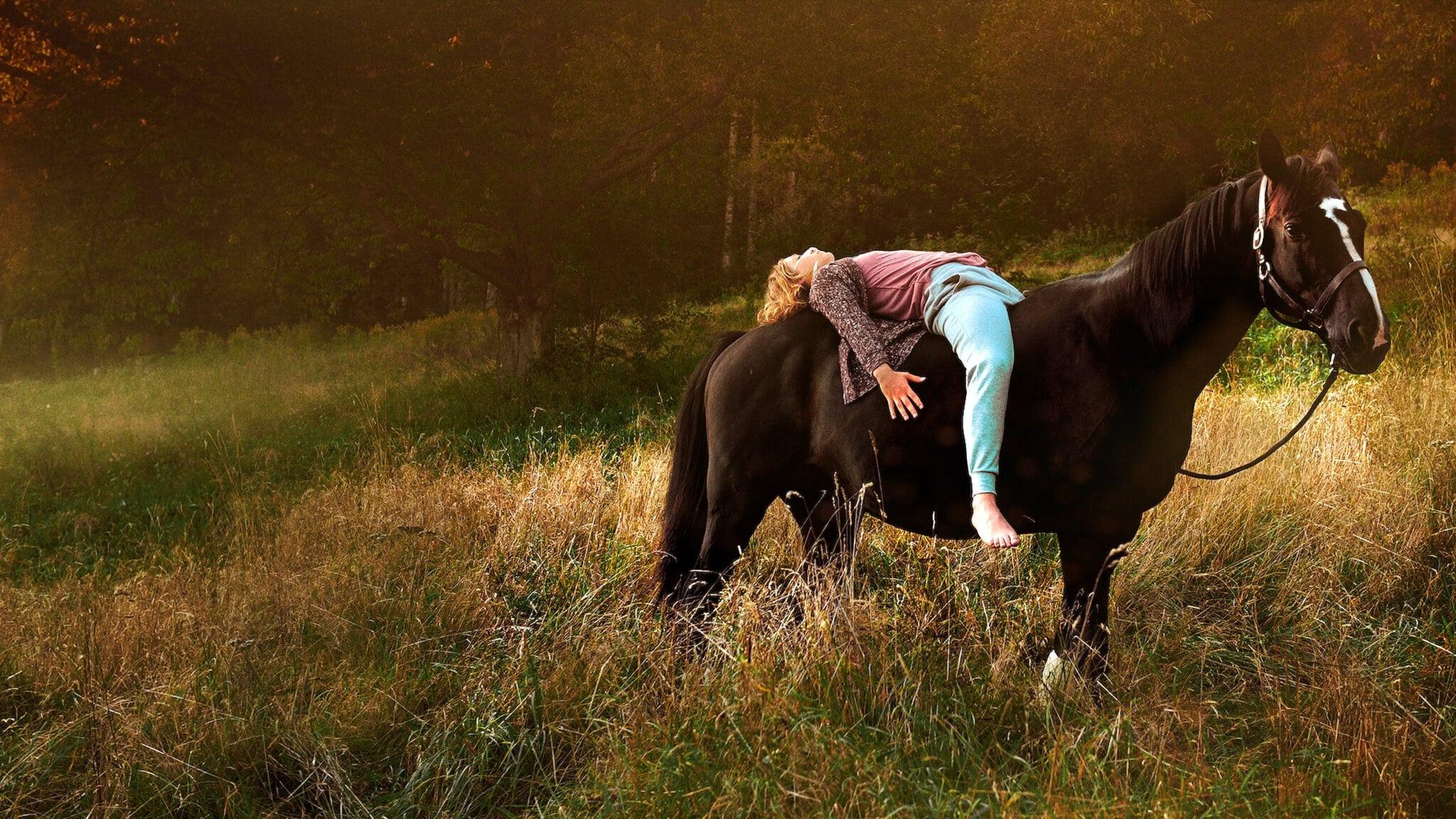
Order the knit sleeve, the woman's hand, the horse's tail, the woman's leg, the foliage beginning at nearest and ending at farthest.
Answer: the woman's leg → the woman's hand → the knit sleeve → the horse's tail → the foliage

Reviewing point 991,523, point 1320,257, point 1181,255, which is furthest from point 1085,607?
point 1320,257

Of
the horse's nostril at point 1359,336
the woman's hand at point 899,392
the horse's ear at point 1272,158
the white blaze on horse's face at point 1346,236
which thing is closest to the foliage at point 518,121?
the woman's hand at point 899,392

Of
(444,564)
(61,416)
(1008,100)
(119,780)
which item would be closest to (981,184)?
(1008,100)

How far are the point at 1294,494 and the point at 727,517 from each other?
10.5 feet

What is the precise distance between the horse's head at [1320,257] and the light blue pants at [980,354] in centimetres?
76

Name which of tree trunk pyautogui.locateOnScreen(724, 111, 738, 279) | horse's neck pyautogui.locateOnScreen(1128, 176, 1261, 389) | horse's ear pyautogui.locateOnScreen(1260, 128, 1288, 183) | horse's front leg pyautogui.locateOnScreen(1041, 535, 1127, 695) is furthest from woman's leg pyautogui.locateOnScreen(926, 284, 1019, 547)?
tree trunk pyautogui.locateOnScreen(724, 111, 738, 279)

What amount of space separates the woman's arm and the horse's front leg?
0.69m

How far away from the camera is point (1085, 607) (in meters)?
3.16

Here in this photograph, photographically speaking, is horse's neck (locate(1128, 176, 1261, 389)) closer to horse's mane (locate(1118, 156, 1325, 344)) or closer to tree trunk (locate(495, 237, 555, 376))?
horse's mane (locate(1118, 156, 1325, 344))

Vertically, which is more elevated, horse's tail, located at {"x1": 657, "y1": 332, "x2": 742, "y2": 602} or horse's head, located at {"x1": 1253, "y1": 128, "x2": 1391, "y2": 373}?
horse's head, located at {"x1": 1253, "y1": 128, "x2": 1391, "y2": 373}

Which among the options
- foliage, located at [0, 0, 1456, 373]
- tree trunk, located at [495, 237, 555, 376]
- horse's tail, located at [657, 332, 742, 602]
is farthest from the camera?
tree trunk, located at [495, 237, 555, 376]

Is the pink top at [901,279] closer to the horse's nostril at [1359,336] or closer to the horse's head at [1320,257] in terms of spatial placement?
the horse's head at [1320,257]

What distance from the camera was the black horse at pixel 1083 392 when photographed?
276 cm

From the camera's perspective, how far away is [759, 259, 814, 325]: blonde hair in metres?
3.80
